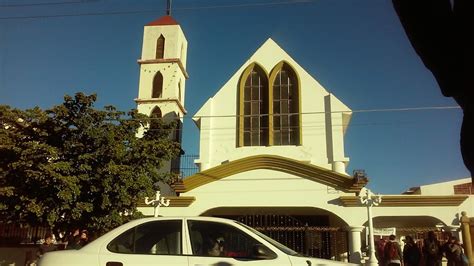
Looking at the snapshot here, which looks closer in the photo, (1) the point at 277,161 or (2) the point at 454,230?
(2) the point at 454,230

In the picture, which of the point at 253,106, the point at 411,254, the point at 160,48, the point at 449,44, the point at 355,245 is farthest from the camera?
the point at 160,48

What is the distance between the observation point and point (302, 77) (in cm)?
2180

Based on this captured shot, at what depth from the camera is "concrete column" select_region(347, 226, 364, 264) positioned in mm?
15125

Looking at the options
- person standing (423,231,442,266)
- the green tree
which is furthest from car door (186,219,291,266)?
person standing (423,231,442,266)

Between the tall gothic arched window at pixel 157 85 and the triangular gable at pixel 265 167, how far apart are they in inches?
413

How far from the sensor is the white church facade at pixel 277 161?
16.1 metres

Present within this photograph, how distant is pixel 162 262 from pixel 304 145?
1558 centimetres

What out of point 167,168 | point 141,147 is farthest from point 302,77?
point 141,147

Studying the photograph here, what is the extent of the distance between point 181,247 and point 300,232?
10.9 metres

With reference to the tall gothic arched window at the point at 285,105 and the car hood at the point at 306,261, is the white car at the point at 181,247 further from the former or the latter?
the tall gothic arched window at the point at 285,105

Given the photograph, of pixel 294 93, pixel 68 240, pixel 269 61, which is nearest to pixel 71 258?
pixel 68 240

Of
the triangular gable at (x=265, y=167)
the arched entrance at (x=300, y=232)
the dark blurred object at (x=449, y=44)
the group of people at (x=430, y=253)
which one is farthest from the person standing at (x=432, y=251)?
the dark blurred object at (x=449, y=44)

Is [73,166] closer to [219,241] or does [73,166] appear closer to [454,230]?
[219,241]

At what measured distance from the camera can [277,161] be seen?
677 inches
